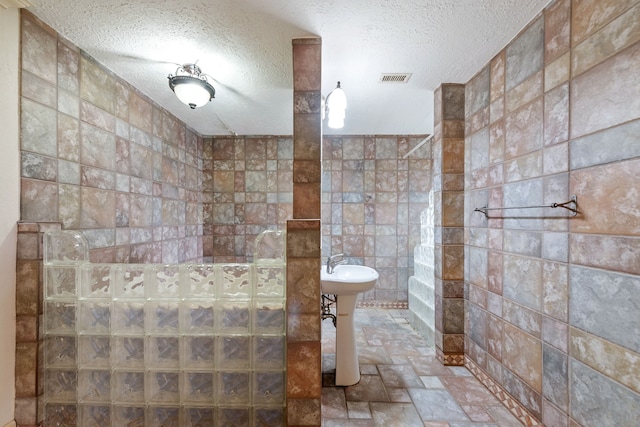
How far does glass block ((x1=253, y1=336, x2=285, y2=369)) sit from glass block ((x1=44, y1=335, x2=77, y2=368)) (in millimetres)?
934

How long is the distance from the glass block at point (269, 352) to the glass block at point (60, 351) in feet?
3.06

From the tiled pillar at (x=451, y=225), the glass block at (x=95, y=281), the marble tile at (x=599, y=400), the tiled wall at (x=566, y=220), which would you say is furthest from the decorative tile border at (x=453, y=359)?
the glass block at (x=95, y=281)

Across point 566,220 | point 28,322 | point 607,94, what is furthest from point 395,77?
point 28,322

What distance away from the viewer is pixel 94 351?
4.37ft

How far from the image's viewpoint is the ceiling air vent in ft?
5.85

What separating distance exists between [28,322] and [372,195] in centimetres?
286

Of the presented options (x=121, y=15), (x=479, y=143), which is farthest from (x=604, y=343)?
(x=121, y=15)

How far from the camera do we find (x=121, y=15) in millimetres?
1263

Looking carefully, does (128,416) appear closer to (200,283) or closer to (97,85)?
(200,283)

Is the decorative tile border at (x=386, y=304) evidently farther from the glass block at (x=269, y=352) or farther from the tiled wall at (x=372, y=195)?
the glass block at (x=269, y=352)

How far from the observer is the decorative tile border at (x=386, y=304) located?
305cm

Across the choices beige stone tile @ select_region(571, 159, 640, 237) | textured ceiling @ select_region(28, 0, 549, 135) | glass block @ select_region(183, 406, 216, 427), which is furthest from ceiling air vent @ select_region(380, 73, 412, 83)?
glass block @ select_region(183, 406, 216, 427)

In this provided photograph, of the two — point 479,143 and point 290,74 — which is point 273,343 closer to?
point 290,74

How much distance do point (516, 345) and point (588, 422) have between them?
39cm
